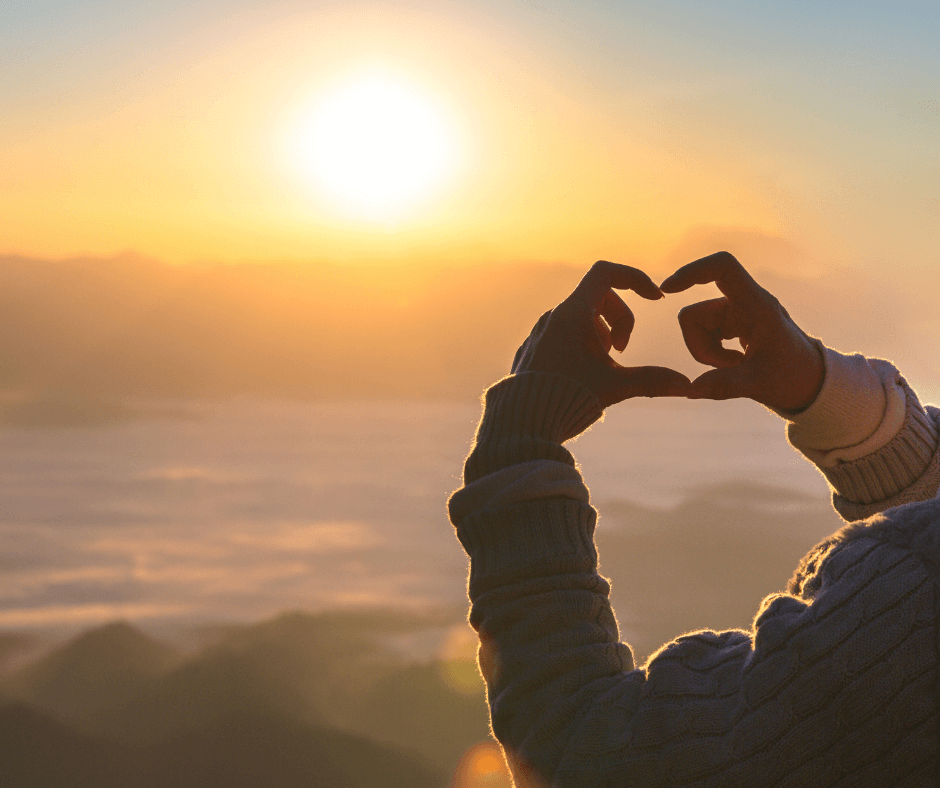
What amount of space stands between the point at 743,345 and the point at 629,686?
1018mm

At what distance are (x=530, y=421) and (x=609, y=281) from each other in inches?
15.2

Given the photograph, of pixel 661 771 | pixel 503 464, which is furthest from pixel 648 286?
pixel 661 771

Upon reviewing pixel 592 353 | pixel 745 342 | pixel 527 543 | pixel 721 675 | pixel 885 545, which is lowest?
pixel 721 675

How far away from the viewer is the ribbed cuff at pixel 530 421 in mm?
1714

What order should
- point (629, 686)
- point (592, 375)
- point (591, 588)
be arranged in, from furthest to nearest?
point (592, 375) → point (591, 588) → point (629, 686)

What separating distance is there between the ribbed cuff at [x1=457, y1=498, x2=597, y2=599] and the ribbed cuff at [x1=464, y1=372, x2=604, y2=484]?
11 cm

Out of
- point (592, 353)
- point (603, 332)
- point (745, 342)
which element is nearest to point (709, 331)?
point (745, 342)

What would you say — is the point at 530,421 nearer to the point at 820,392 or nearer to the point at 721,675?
the point at 721,675

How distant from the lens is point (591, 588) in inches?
64.1

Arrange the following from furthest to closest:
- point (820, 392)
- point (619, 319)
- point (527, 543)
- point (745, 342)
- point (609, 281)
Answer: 1. point (820, 392)
2. point (745, 342)
3. point (619, 319)
4. point (609, 281)
5. point (527, 543)

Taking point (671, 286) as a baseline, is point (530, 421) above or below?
below

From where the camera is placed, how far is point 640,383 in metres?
1.83

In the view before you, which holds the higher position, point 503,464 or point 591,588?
point 503,464

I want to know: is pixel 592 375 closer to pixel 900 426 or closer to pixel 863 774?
pixel 863 774
